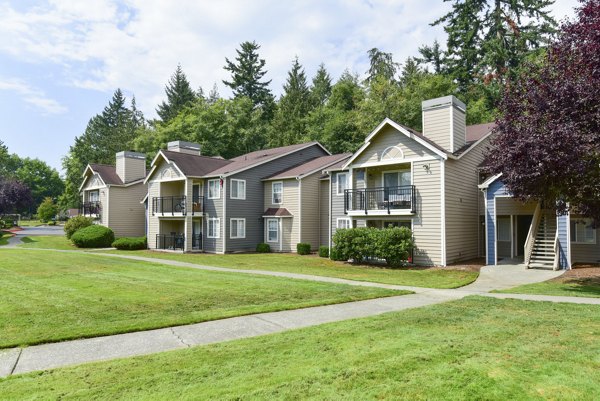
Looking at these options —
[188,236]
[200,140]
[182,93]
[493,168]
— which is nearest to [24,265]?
[188,236]

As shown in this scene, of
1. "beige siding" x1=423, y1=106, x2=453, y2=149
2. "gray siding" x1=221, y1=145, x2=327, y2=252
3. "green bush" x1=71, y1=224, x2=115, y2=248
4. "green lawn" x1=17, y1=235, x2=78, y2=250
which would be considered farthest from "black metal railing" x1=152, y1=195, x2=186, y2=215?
"beige siding" x1=423, y1=106, x2=453, y2=149

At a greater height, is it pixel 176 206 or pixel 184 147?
pixel 184 147

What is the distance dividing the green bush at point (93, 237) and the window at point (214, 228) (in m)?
9.82

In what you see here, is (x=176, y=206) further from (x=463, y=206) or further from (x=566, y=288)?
(x=566, y=288)

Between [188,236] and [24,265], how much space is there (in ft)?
41.2

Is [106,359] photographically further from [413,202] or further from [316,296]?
[413,202]

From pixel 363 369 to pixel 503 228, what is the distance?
68.4 feet

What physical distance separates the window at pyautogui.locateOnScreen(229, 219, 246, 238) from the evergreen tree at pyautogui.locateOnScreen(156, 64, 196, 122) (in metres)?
45.6

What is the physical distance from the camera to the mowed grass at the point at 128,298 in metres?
7.90

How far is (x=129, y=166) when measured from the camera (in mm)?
40812

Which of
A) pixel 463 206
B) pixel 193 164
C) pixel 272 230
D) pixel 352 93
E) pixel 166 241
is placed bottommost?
pixel 166 241

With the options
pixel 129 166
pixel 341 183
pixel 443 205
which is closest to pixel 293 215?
pixel 341 183

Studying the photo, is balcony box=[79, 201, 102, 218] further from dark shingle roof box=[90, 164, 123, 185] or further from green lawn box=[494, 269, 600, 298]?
green lawn box=[494, 269, 600, 298]

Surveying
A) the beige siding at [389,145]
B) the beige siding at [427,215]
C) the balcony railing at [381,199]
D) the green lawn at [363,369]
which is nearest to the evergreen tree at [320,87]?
the beige siding at [389,145]
